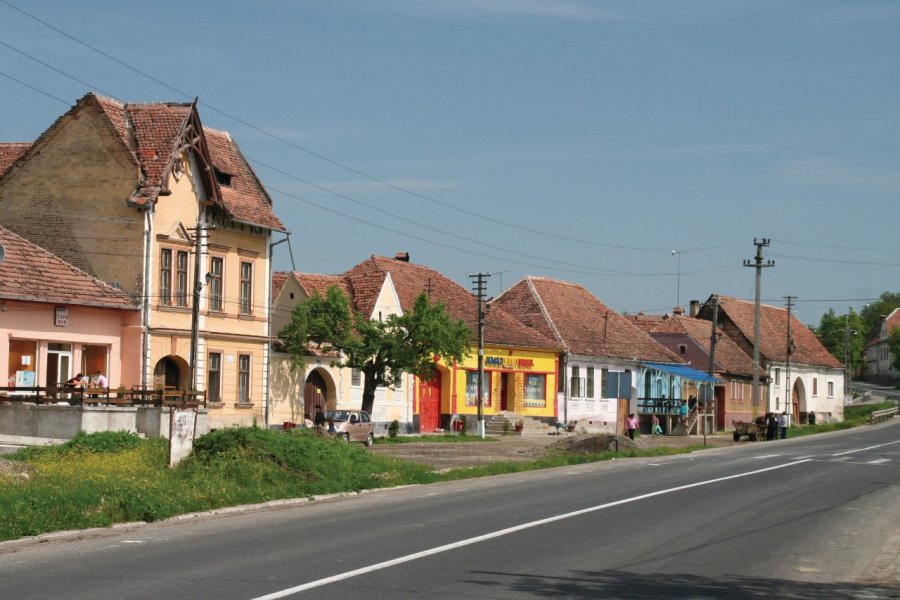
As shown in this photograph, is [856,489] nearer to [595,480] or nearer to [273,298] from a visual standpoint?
[595,480]

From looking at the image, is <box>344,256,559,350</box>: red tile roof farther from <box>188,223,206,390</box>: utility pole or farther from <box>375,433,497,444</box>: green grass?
<box>188,223,206,390</box>: utility pole

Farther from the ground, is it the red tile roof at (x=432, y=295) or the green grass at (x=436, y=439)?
the red tile roof at (x=432, y=295)

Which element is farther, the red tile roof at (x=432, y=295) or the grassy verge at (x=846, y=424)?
the grassy verge at (x=846, y=424)

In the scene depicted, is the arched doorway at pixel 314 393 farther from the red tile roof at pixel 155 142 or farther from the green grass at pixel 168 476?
the green grass at pixel 168 476

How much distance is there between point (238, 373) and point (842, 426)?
5075 cm

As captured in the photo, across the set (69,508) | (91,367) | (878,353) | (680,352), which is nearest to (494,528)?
(69,508)

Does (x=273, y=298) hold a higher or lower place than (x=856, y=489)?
higher

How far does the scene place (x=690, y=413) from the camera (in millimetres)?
69375

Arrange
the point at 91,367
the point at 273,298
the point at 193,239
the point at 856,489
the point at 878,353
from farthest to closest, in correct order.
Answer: the point at 878,353
the point at 273,298
the point at 193,239
the point at 91,367
the point at 856,489

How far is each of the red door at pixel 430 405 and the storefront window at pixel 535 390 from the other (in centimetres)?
A: 623

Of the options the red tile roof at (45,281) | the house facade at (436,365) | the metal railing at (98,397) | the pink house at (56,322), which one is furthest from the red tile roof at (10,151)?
the metal railing at (98,397)

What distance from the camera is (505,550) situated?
579 inches

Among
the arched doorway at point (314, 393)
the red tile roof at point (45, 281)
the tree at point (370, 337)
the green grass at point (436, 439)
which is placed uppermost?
the red tile roof at point (45, 281)

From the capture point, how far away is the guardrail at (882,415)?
283ft
